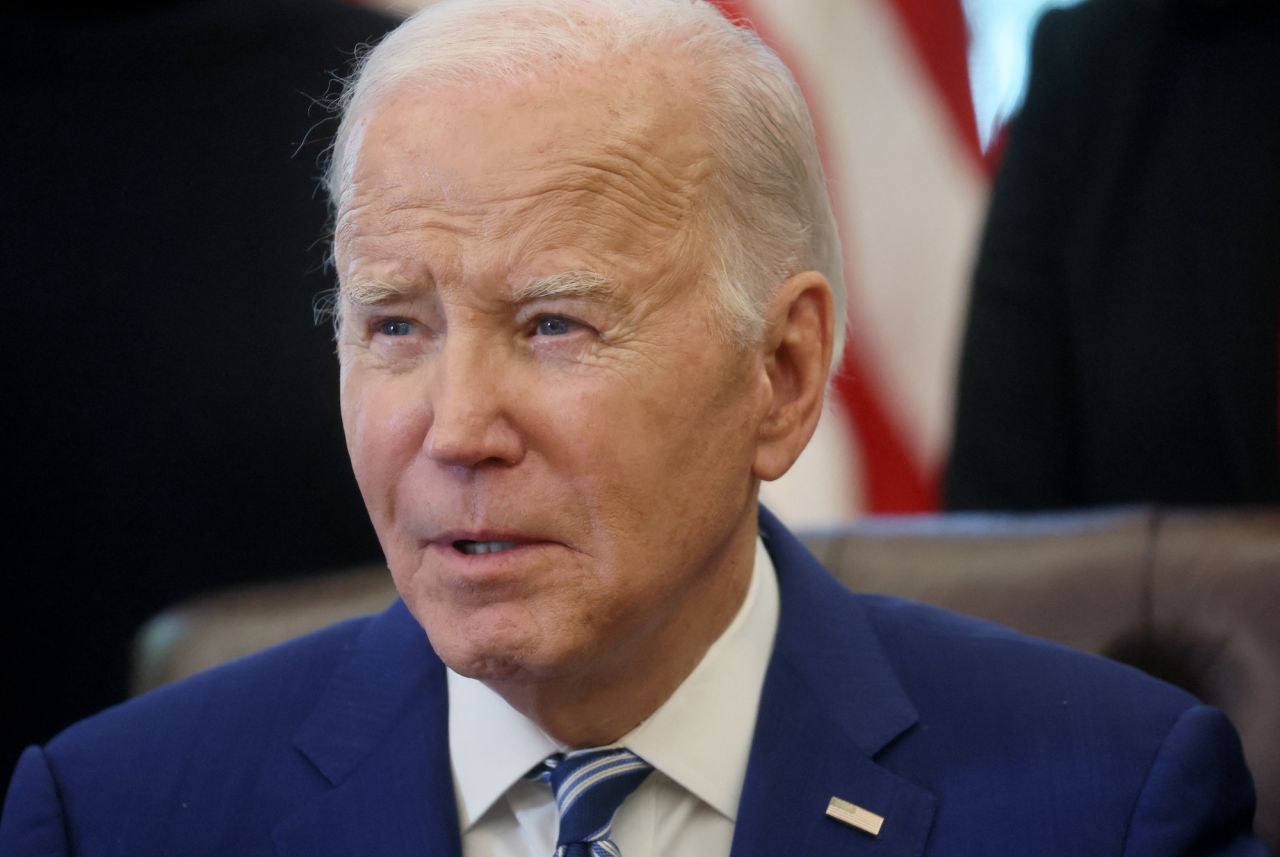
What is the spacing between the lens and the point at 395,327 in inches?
76.7

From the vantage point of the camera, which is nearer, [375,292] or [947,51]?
[375,292]

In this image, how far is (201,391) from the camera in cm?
281

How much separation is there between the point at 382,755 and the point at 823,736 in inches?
20.4

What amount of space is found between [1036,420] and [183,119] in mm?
1460

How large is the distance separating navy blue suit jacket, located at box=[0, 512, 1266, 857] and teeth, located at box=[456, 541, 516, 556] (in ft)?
1.12

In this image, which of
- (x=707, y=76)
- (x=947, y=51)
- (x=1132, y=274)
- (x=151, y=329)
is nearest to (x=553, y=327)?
(x=707, y=76)

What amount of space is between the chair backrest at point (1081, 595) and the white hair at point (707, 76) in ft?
1.87

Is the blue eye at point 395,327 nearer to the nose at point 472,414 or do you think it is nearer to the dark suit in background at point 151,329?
the nose at point 472,414

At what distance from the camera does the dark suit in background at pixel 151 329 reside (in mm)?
2773

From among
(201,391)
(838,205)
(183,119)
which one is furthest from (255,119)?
(838,205)

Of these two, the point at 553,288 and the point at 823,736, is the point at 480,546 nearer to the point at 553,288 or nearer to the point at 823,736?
the point at 553,288

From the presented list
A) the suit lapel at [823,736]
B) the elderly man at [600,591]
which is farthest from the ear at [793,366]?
the suit lapel at [823,736]

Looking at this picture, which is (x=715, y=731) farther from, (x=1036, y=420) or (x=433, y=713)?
(x=1036, y=420)

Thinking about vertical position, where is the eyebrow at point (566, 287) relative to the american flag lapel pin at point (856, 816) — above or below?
above
